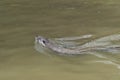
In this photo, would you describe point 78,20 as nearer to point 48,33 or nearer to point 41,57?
point 48,33

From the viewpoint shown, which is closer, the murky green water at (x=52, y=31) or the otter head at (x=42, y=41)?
the murky green water at (x=52, y=31)

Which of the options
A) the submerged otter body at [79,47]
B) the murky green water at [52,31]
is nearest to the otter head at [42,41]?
the submerged otter body at [79,47]

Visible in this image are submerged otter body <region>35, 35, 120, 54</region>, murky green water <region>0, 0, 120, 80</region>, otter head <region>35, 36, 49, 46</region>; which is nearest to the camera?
murky green water <region>0, 0, 120, 80</region>

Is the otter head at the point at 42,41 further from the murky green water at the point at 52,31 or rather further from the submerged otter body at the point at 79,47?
the murky green water at the point at 52,31

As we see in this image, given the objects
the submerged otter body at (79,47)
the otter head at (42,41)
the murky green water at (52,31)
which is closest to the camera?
the murky green water at (52,31)

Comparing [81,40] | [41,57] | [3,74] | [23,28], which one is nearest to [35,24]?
[23,28]

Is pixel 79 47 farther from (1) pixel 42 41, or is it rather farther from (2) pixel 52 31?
(2) pixel 52 31

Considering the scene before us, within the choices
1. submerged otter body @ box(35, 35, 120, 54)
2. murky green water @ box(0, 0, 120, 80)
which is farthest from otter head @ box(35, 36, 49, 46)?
murky green water @ box(0, 0, 120, 80)

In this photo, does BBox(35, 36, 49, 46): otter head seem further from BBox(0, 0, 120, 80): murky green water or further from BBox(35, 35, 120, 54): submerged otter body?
BBox(0, 0, 120, 80): murky green water

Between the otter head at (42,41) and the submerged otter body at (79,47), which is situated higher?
the otter head at (42,41)

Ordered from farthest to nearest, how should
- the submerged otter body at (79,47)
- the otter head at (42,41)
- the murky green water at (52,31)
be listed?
1. the otter head at (42,41)
2. the submerged otter body at (79,47)
3. the murky green water at (52,31)
